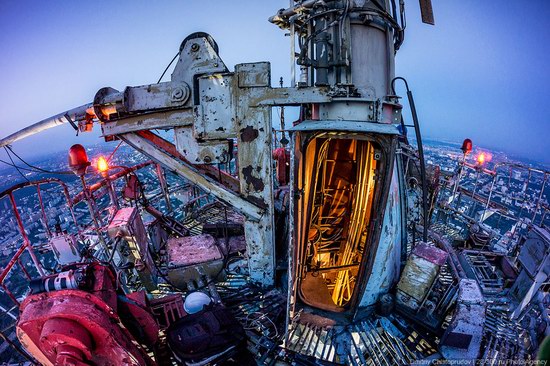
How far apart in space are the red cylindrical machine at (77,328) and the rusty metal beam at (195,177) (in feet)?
6.85

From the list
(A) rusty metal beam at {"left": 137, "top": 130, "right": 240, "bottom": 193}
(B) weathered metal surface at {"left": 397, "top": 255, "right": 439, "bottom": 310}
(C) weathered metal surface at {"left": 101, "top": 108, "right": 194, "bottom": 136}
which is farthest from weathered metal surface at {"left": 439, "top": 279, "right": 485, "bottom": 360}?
(C) weathered metal surface at {"left": 101, "top": 108, "right": 194, "bottom": 136}

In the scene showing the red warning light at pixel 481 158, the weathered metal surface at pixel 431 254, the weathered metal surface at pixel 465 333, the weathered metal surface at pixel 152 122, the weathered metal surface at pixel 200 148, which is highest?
the weathered metal surface at pixel 152 122

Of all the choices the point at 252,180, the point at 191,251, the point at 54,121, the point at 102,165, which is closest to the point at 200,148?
the point at 252,180

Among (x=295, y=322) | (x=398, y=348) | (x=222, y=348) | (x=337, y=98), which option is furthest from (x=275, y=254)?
(x=337, y=98)

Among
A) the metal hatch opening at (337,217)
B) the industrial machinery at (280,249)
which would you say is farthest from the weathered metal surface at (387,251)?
the metal hatch opening at (337,217)

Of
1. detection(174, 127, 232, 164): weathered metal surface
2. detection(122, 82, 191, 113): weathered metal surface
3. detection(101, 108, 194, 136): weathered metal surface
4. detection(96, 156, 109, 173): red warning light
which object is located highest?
detection(122, 82, 191, 113): weathered metal surface

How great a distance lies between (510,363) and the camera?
11.3 ft

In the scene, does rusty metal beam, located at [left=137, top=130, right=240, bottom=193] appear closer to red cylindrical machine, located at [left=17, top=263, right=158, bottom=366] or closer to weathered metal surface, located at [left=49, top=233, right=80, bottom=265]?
red cylindrical machine, located at [left=17, top=263, right=158, bottom=366]

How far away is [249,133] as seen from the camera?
435cm

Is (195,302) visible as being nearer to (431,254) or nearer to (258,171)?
(258,171)

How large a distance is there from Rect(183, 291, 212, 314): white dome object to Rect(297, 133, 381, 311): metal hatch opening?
1.94 meters

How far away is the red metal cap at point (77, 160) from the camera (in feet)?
14.5

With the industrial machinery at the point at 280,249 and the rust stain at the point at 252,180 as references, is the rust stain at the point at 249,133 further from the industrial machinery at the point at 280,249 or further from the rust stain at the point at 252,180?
the rust stain at the point at 252,180

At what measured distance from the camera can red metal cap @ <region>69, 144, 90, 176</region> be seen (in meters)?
4.41
